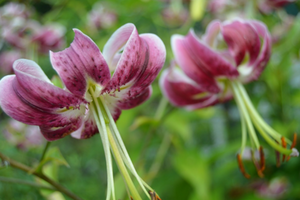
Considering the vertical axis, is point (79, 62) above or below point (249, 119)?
above

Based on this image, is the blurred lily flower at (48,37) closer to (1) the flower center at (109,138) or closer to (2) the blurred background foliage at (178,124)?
(2) the blurred background foliage at (178,124)

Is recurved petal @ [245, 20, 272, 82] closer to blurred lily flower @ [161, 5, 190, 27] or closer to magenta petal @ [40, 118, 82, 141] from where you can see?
magenta petal @ [40, 118, 82, 141]

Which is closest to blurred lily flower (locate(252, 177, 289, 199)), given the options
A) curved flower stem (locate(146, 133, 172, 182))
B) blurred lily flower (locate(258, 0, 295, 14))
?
curved flower stem (locate(146, 133, 172, 182))

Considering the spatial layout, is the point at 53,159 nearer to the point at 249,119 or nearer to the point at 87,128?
the point at 87,128

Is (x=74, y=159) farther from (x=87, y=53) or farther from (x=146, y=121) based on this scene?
(x=87, y=53)

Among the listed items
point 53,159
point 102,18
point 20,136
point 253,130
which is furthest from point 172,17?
point 53,159

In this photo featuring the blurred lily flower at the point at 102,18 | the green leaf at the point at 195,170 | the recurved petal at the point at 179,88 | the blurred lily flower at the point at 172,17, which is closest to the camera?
the recurved petal at the point at 179,88

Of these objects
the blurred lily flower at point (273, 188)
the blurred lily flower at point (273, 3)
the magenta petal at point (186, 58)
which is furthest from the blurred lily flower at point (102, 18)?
the blurred lily flower at point (273, 188)
